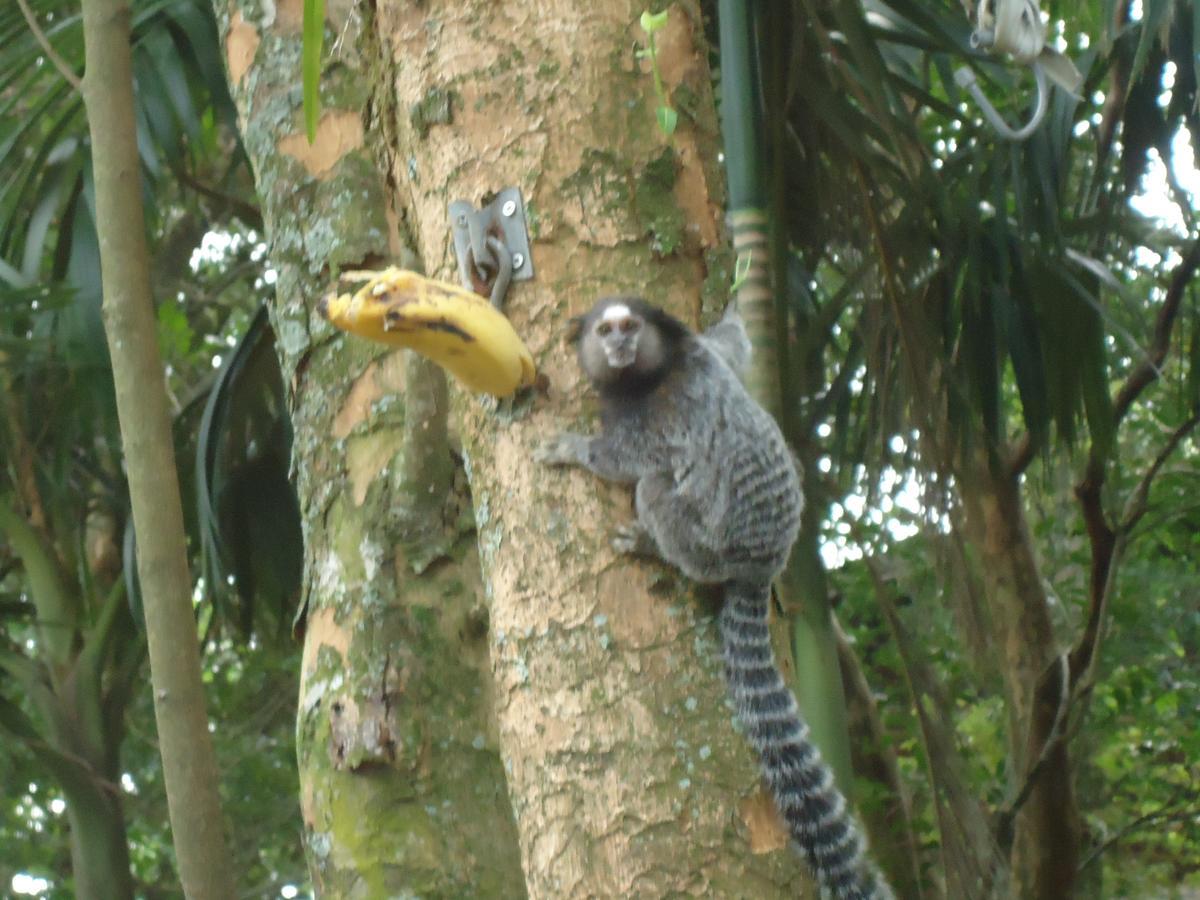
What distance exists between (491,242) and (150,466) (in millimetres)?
419

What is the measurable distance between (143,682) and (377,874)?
3.08 meters

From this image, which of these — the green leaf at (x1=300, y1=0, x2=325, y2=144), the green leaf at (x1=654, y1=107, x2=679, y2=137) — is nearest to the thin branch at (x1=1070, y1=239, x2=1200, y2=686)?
the green leaf at (x1=654, y1=107, x2=679, y2=137)

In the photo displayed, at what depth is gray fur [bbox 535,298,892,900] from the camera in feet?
3.28

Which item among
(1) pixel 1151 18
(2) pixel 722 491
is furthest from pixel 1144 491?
(2) pixel 722 491

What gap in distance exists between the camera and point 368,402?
1.79 meters

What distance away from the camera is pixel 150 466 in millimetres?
1219

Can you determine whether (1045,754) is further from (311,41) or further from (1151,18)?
(311,41)

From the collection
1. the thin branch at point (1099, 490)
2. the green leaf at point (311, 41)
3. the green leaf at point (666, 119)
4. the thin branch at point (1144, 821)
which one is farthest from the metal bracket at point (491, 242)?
the thin branch at point (1144, 821)

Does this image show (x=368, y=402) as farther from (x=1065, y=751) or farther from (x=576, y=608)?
(x=1065, y=751)

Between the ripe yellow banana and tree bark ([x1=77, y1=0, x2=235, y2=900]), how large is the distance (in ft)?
1.07

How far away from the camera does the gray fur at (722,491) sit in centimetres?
100

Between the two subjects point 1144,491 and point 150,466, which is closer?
point 150,466

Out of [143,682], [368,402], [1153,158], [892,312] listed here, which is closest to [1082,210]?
[1153,158]

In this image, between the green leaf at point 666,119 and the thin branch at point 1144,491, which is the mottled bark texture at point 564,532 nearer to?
the green leaf at point 666,119
